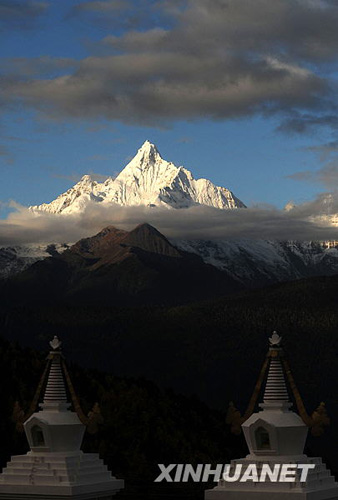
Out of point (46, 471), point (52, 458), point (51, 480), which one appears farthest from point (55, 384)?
point (51, 480)

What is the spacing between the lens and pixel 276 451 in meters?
72.9

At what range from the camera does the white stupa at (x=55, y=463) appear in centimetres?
7806

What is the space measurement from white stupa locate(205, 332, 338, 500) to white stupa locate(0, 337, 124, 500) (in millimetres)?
10000

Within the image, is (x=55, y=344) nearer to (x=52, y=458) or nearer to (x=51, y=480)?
(x=52, y=458)

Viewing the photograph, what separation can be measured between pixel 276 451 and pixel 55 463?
14.1 m

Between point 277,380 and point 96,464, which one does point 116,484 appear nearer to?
point 96,464

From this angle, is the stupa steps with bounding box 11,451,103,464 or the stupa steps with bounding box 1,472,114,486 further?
the stupa steps with bounding box 11,451,103,464

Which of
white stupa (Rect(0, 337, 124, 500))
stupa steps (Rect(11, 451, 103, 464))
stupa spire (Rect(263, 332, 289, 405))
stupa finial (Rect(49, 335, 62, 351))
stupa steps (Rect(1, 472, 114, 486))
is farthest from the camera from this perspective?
stupa finial (Rect(49, 335, 62, 351))

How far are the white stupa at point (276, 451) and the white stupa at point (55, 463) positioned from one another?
10.00 meters

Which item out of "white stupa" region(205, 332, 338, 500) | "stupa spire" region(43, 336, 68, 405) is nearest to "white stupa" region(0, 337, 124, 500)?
"stupa spire" region(43, 336, 68, 405)

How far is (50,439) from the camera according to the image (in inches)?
3113

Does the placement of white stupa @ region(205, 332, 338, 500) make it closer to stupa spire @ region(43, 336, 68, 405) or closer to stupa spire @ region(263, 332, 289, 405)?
stupa spire @ region(263, 332, 289, 405)

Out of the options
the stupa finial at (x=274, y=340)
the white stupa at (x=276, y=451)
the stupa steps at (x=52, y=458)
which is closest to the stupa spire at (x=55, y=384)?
the stupa steps at (x=52, y=458)

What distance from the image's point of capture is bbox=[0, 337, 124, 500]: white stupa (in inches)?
3073
